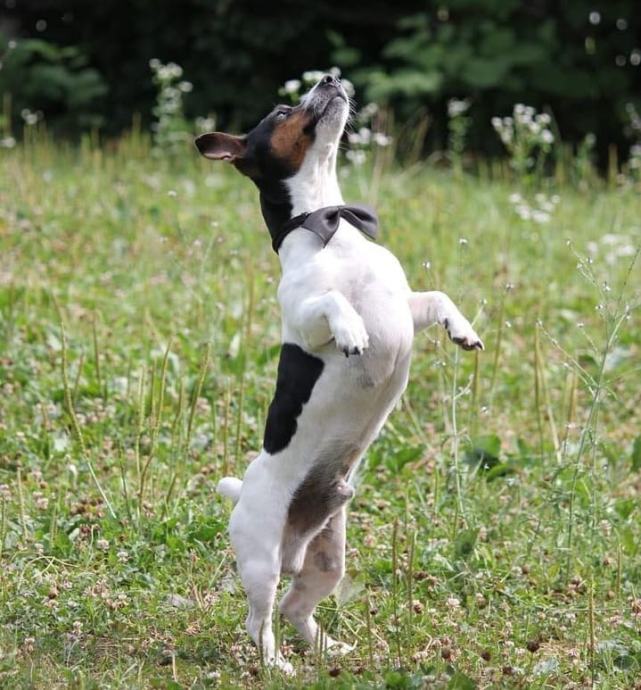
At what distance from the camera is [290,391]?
367 centimetres

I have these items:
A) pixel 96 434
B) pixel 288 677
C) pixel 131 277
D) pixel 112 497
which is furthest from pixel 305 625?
pixel 131 277

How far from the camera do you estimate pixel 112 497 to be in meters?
4.66

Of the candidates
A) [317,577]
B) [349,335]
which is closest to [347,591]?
[317,577]

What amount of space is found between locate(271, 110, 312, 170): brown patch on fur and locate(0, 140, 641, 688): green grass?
2.87 ft

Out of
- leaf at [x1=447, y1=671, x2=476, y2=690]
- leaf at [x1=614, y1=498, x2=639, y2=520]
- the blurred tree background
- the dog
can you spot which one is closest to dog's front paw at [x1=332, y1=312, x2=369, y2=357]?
the dog

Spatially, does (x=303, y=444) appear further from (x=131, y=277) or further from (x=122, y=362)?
(x=131, y=277)

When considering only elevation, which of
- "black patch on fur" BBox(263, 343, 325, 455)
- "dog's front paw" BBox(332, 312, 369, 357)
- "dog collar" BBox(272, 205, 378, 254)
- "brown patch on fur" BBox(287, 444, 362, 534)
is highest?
"dog collar" BBox(272, 205, 378, 254)

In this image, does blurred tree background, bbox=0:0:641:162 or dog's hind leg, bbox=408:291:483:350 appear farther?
blurred tree background, bbox=0:0:641:162

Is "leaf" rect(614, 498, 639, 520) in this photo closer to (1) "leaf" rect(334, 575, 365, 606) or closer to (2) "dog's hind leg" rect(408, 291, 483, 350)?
(1) "leaf" rect(334, 575, 365, 606)

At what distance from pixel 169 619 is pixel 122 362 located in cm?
221

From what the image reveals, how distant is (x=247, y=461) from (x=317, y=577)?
125 cm

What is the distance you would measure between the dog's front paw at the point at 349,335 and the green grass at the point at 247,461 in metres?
0.52

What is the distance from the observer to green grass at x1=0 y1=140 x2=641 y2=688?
12.4ft

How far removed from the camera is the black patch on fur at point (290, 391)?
11.9 ft
